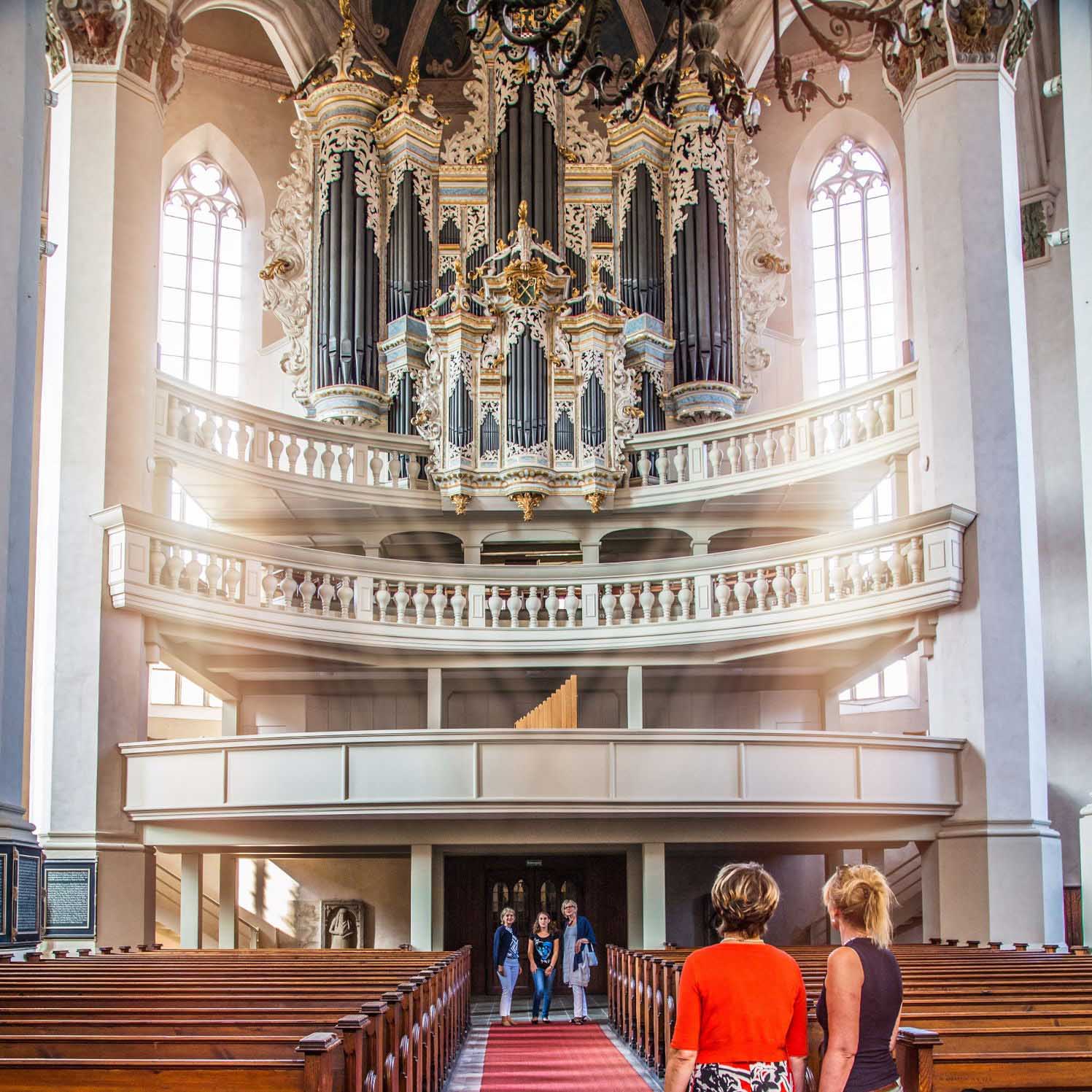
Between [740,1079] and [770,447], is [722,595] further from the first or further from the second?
[740,1079]

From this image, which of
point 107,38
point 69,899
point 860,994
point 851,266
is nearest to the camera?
point 860,994

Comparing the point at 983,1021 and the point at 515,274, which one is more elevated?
the point at 515,274

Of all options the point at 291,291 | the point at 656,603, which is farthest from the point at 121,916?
the point at 291,291

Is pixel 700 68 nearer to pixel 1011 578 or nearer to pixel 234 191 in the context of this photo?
pixel 1011 578

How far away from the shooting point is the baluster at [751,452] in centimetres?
1972

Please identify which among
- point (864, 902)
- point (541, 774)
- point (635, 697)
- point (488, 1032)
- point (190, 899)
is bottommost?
point (488, 1032)

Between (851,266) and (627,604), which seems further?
(851,266)

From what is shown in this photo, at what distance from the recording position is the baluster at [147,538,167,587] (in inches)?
657

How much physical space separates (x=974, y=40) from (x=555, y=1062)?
12864 mm

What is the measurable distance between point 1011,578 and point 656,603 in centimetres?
543

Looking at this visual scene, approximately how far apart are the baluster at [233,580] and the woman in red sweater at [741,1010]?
14.1 meters

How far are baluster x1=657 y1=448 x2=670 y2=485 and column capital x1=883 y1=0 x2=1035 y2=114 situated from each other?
5.93 metres

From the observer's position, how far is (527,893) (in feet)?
65.6

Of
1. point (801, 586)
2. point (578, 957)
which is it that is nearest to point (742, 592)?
point (801, 586)
